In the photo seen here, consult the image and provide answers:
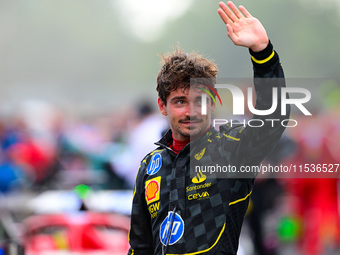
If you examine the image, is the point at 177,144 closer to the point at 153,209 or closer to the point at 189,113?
the point at 189,113

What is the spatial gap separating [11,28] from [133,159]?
17.6 metres

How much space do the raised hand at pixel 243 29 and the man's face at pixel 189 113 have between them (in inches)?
13.3

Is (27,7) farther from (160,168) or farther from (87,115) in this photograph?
(160,168)

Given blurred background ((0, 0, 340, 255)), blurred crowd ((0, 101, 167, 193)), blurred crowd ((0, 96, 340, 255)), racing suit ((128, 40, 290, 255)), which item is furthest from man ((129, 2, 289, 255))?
blurred crowd ((0, 96, 340, 255))

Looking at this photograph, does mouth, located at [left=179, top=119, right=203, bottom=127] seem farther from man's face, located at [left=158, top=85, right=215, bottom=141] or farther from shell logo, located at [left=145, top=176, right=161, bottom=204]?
shell logo, located at [left=145, top=176, right=161, bottom=204]

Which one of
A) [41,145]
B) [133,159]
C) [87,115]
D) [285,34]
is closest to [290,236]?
[133,159]

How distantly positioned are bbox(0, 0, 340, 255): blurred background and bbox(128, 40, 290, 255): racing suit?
574 mm

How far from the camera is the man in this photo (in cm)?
268

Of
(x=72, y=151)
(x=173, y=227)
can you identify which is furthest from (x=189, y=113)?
(x=72, y=151)

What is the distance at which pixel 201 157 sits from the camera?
289 centimetres

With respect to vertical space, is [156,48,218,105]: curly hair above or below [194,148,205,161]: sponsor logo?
above

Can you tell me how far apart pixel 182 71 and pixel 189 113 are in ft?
0.66

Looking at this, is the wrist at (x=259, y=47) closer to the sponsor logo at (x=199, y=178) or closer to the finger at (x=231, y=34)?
the finger at (x=231, y=34)

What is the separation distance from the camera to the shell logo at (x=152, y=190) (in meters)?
2.97
